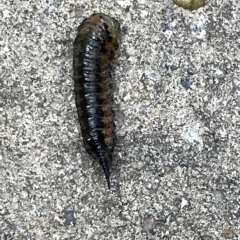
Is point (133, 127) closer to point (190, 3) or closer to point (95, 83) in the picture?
point (95, 83)

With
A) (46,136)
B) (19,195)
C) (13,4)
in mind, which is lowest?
(19,195)

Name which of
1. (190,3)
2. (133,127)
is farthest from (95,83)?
(190,3)

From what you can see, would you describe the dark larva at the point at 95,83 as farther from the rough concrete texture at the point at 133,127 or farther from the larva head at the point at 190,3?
the larva head at the point at 190,3

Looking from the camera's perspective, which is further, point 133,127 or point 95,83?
point 133,127

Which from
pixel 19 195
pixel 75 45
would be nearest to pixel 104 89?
pixel 75 45

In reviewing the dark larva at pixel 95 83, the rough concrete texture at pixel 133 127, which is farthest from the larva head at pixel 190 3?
the dark larva at pixel 95 83

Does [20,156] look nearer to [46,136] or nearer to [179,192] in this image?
[46,136]
